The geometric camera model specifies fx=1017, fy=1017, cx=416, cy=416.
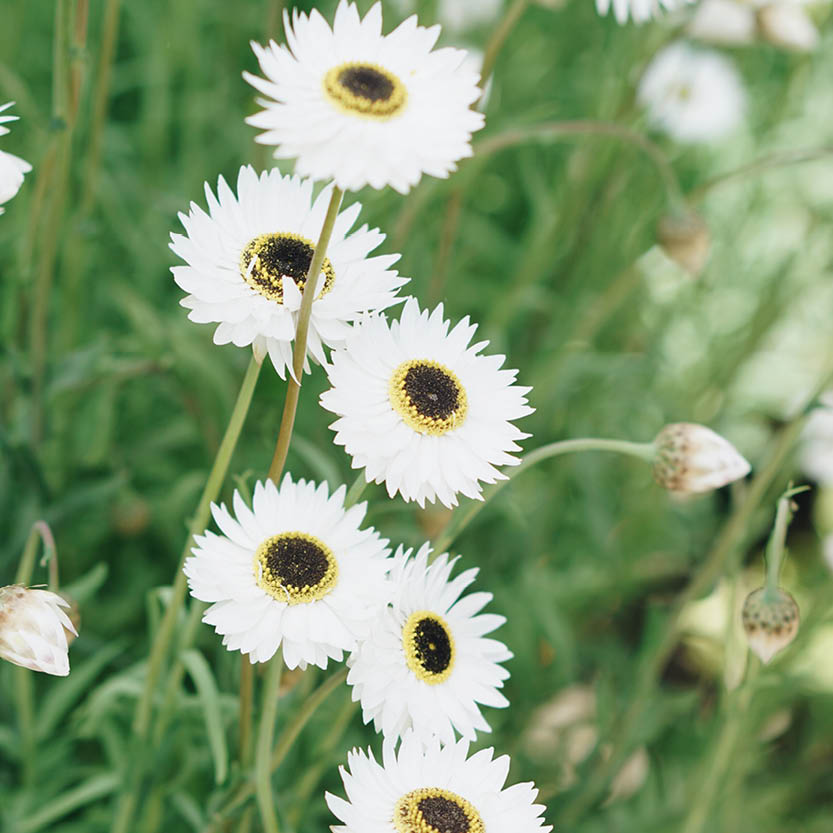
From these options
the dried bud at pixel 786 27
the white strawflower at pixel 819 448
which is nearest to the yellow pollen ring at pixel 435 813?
the white strawflower at pixel 819 448

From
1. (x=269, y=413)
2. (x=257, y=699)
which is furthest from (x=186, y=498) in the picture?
(x=257, y=699)

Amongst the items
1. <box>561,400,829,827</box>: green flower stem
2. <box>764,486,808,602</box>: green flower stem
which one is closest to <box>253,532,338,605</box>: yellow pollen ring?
<box>764,486,808,602</box>: green flower stem

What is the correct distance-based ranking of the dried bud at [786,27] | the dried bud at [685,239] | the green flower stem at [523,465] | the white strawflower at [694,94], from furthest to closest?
the white strawflower at [694,94]
the dried bud at [786,27]
the dried bud at [685,239]
the green flower stem at [523,465]

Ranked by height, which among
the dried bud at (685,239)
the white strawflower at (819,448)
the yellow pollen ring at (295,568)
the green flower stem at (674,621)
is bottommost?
the yellow pollen ring at (295,568)

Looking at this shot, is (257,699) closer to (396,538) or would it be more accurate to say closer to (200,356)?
(396,538)

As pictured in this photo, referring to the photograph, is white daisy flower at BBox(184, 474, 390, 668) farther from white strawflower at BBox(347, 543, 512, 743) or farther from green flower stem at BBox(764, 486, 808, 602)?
green flower stem at BBox(764, 486, 808, 602)

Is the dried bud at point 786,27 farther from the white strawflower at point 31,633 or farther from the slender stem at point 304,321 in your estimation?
the white strawflower at point 31,633
